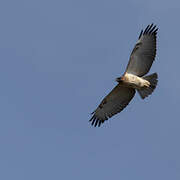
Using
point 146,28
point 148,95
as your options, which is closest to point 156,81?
point 148,95

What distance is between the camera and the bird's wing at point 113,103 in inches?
685

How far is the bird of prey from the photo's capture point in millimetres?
16766

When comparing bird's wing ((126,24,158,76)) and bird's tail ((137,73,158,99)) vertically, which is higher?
bird's wing ((126,24,158,76))

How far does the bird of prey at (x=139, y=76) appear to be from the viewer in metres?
16.8

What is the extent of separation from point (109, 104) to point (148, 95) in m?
1.66

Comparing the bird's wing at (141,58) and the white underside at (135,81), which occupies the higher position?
the bird's wing at (141,58)

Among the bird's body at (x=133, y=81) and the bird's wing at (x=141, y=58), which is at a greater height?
the bird's wing at (x=141, y=58)

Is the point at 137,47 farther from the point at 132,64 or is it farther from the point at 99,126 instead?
the point at 99,126

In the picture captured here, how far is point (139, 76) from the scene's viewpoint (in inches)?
671

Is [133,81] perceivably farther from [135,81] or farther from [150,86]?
[150,86]

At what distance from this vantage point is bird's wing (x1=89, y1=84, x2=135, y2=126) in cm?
1739

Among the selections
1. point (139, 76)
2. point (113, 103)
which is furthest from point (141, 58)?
point (113, 103)

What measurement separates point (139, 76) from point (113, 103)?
4.81ft

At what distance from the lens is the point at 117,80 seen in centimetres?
1678
